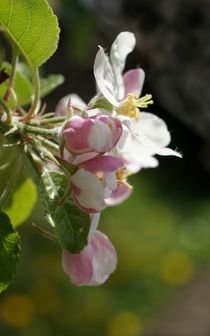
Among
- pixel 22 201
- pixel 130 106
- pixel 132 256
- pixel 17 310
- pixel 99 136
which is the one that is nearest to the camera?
pixel 99 136

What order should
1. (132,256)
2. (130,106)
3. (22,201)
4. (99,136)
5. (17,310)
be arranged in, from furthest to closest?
(132,256)
(17,310)
(22,201)
(130,106)
(99,136)

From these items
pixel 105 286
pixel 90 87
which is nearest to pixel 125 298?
pixel 105 286

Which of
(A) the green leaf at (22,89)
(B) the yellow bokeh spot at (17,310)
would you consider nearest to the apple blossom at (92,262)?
(A) the green leaf at (22,89)

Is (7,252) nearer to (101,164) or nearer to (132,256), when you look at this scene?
(101,164)

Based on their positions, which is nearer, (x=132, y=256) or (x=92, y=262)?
(x=92, y=262)

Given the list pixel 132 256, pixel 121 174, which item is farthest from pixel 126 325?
pixel 121 174

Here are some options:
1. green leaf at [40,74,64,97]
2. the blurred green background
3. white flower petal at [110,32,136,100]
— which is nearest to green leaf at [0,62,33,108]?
green leaf at [40,74,64,97]

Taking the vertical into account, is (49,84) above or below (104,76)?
below

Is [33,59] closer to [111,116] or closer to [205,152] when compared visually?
[111,116]

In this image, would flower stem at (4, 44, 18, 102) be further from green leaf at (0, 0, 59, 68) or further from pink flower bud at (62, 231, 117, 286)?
pink flower bud at (62, 231, 117, 286)

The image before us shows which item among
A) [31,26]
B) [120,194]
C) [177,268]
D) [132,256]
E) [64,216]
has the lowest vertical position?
[177,268]
